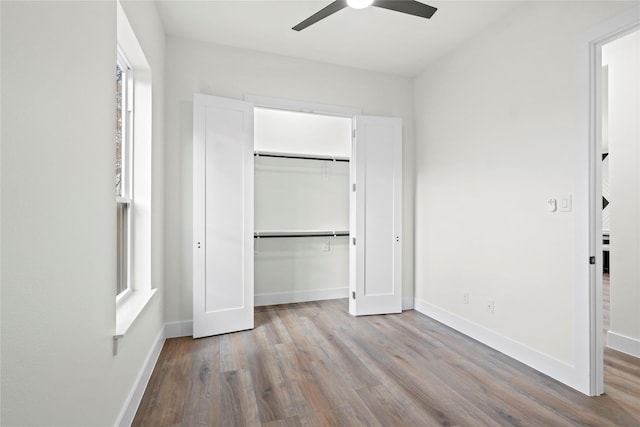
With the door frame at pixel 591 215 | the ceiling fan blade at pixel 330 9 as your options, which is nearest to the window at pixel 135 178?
the ceiling fan blade at pixel 330 9

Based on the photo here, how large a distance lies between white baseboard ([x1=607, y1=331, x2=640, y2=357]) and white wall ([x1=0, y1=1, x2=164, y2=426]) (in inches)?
150

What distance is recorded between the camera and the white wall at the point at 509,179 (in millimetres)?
2314

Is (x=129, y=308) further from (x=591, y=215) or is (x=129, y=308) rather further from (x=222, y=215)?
(x=591, y=215)

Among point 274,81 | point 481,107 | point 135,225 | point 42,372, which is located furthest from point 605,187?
point 42,372

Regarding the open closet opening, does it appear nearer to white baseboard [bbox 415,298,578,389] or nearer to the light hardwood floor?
the light hardwood floor

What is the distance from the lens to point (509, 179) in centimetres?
275

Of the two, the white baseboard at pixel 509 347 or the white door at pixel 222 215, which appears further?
the white door at pixel 222 215

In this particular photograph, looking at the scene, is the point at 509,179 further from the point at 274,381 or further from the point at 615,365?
the point at 274,381

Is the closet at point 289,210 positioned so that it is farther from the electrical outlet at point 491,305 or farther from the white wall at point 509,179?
the electrical outlet at point 491,305

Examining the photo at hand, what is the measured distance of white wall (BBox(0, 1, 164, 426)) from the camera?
0.81 m

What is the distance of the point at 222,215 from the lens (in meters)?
3.14

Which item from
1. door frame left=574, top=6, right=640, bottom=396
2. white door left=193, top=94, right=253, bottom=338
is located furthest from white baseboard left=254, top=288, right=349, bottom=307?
door frame left=574, top=6, right=640, bottom=396

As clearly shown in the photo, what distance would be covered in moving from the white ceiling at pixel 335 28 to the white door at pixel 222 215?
0.65 m

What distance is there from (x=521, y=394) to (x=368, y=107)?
3133 millimetres
